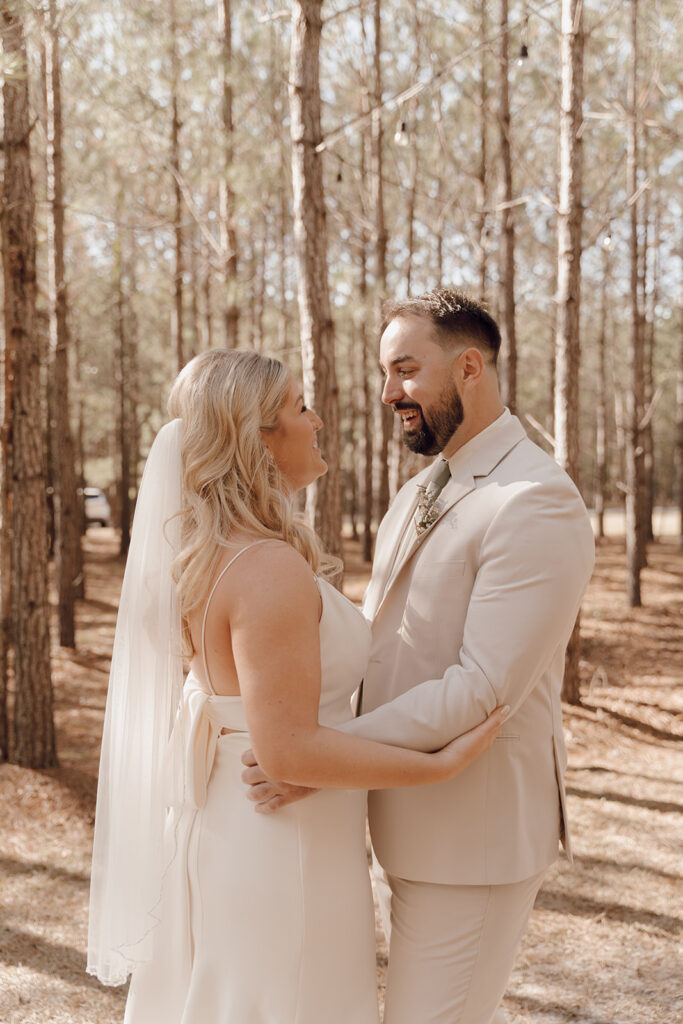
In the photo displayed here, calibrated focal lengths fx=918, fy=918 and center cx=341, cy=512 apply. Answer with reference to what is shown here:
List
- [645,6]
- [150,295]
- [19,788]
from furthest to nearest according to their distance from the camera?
[150,295]
[645,6]
[19,788]

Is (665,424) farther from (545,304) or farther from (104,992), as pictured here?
(104,992)

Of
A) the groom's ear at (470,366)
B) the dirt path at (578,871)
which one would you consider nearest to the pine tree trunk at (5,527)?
the dirt path at (578,871)

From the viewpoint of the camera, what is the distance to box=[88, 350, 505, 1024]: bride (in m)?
1.91

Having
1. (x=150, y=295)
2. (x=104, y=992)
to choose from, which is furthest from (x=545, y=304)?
(x=104, y=992)

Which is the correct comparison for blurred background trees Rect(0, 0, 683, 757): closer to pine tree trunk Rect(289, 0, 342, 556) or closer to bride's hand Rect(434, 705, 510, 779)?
pine tree trunk Rect(289, 0, 342, 556)

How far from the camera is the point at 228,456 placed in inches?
81.3

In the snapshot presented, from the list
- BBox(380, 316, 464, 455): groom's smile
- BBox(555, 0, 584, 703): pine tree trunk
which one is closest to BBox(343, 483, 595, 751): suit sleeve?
BBox(380, 316, 464, 455): groom's smile

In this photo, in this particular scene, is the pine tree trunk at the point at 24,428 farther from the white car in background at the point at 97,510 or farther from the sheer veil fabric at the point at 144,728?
the white car in background at the point at 97,510

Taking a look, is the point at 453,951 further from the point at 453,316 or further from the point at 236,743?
the point at 453,316

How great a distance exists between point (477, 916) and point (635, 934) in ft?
8.75

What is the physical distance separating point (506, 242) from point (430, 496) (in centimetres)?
830

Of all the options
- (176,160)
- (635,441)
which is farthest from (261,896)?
(635,441)

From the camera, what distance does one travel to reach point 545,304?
2042cm

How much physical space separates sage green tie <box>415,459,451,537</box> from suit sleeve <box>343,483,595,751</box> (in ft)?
0.90
